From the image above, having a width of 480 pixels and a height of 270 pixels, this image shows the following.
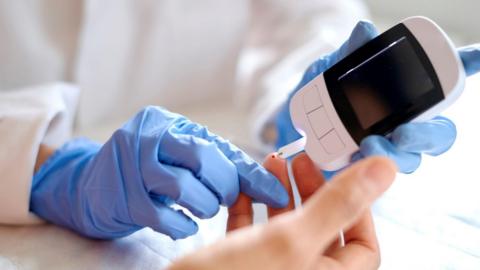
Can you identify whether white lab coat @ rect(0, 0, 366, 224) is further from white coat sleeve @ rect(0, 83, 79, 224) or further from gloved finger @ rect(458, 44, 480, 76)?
gloved finger @ rect(458, 44, 480, 76)

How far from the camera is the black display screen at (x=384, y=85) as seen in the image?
1.26 feet

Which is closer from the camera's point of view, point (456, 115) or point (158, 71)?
point (456, 115)

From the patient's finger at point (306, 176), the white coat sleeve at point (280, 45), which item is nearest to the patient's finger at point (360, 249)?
the patient's finger at point (306, 176)

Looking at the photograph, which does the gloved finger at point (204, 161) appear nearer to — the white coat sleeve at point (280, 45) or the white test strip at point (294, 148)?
the white test strip at point (294, 148)

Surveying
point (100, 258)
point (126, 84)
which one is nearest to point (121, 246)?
point (100, 258)

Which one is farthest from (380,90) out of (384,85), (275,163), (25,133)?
(25,133)

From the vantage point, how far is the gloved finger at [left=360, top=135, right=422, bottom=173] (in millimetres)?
379

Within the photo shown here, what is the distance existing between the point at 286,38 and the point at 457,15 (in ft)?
1.10

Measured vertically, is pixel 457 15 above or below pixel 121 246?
above

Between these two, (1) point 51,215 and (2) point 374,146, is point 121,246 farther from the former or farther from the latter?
(2) point 374,146

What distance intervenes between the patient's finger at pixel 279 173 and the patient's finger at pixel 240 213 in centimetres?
2

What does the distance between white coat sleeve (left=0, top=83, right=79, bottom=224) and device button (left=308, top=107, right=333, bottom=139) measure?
0.93 ft

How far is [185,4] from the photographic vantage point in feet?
2.51

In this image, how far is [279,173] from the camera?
1.50ft
